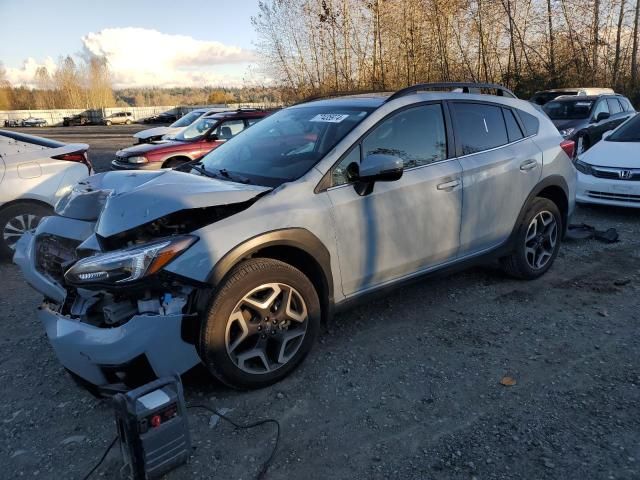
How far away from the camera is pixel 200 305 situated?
2.64 m

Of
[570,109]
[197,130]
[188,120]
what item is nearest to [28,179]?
[197,130]

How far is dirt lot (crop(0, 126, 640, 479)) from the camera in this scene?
2.42 metres

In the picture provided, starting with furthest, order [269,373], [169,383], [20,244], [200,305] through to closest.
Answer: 1. [20,244]
2. [269,373]
3. [200,305]
4. [169,383]

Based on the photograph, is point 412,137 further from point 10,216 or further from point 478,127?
point 10,216

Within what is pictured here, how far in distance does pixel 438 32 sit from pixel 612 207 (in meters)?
13.5

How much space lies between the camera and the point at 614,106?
12383 millimetres

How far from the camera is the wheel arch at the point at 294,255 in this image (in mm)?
2707

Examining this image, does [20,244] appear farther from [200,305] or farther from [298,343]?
[298,343]

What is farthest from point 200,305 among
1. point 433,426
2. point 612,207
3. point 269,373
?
point 612,207

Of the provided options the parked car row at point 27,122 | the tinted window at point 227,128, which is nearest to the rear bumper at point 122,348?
the tinted window at point 227,128

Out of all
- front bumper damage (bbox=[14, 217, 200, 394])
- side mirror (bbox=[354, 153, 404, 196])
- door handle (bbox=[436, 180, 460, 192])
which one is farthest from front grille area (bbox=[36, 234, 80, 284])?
door handle (bbox=[436, 180, 460, 192])

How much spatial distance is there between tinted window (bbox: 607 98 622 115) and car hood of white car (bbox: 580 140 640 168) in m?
5.36

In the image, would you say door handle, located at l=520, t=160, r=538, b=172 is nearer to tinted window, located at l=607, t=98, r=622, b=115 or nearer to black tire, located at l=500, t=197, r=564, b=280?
black tire, located at l=500, t=197, r=564, b=280

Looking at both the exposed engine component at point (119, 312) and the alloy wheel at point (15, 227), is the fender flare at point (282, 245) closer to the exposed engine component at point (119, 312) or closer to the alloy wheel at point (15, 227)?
the exposed engine component at point (119, 312)
